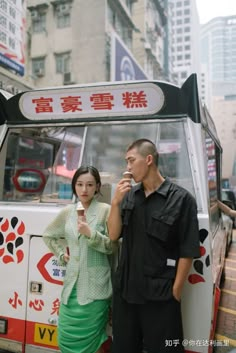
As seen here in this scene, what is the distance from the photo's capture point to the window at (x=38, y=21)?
1825 cm

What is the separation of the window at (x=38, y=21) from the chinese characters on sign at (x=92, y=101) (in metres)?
17.4

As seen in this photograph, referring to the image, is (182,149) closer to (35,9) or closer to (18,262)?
(18,262)

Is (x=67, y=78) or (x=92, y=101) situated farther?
(x=67, y=78)

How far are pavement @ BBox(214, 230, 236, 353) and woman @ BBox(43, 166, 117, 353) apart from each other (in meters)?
1.08

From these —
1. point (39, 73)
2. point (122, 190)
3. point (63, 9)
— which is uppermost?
point (63, 9)

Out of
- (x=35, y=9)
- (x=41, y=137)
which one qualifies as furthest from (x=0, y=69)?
(x=35, y=9)

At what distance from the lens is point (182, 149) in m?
2.66

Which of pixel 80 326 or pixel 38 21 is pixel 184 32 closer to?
pixel 38 21

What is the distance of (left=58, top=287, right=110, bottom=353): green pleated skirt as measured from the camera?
222cm

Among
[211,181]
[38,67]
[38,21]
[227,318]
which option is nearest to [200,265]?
[211,181]

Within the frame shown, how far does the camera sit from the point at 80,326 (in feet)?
7.29

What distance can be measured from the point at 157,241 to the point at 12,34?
7.22m

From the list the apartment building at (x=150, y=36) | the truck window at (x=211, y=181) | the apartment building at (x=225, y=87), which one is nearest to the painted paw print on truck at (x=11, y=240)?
the truck window at (x=211, y=181)

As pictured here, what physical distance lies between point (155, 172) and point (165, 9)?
110ft
